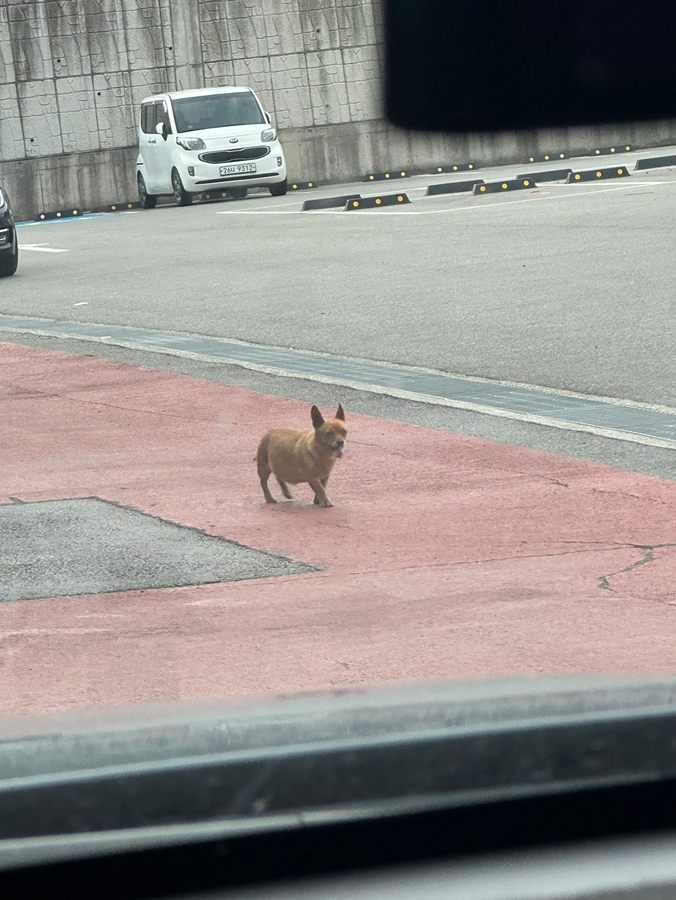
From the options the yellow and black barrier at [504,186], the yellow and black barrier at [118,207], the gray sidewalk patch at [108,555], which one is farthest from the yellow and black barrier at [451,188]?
the gray sidewalk patch at [108,555]

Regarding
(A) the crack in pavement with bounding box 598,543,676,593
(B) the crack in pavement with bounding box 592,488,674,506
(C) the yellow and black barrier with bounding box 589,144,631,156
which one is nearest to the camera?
(A) the crack in pavement with bounding box 598,543,676,593

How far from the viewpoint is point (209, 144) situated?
28.8m

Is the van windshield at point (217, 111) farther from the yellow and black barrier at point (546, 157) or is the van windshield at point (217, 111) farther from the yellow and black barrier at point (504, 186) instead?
the yellow and black barrier at point (546, 157)

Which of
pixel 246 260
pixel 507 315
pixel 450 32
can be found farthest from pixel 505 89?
pixel 246 260

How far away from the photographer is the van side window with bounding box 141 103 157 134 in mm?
29984

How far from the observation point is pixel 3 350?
39.5 feet

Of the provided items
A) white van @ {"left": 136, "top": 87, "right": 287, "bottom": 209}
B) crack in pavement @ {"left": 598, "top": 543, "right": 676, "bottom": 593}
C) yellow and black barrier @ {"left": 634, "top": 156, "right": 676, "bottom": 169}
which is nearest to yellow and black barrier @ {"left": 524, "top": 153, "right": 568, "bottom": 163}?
yellow and black barrier @ {"left": 634, "top": 156, "right": 676, "bottom": 169}

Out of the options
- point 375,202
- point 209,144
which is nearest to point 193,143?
point 209,144

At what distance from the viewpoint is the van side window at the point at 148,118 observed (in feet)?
98.4

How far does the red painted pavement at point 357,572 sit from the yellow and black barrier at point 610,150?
2787 cm

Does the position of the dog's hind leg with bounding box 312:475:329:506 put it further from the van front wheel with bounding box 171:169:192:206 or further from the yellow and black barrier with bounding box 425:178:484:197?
the van front wheel with bounding box 171:169:192:206

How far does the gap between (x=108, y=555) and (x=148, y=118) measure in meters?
25.4

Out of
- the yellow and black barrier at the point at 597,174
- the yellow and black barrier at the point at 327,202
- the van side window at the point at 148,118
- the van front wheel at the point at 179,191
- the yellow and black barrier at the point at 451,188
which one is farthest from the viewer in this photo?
the van side window at the point at 148,118

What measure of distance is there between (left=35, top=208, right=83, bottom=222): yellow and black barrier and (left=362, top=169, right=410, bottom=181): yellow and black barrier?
6432 mm
